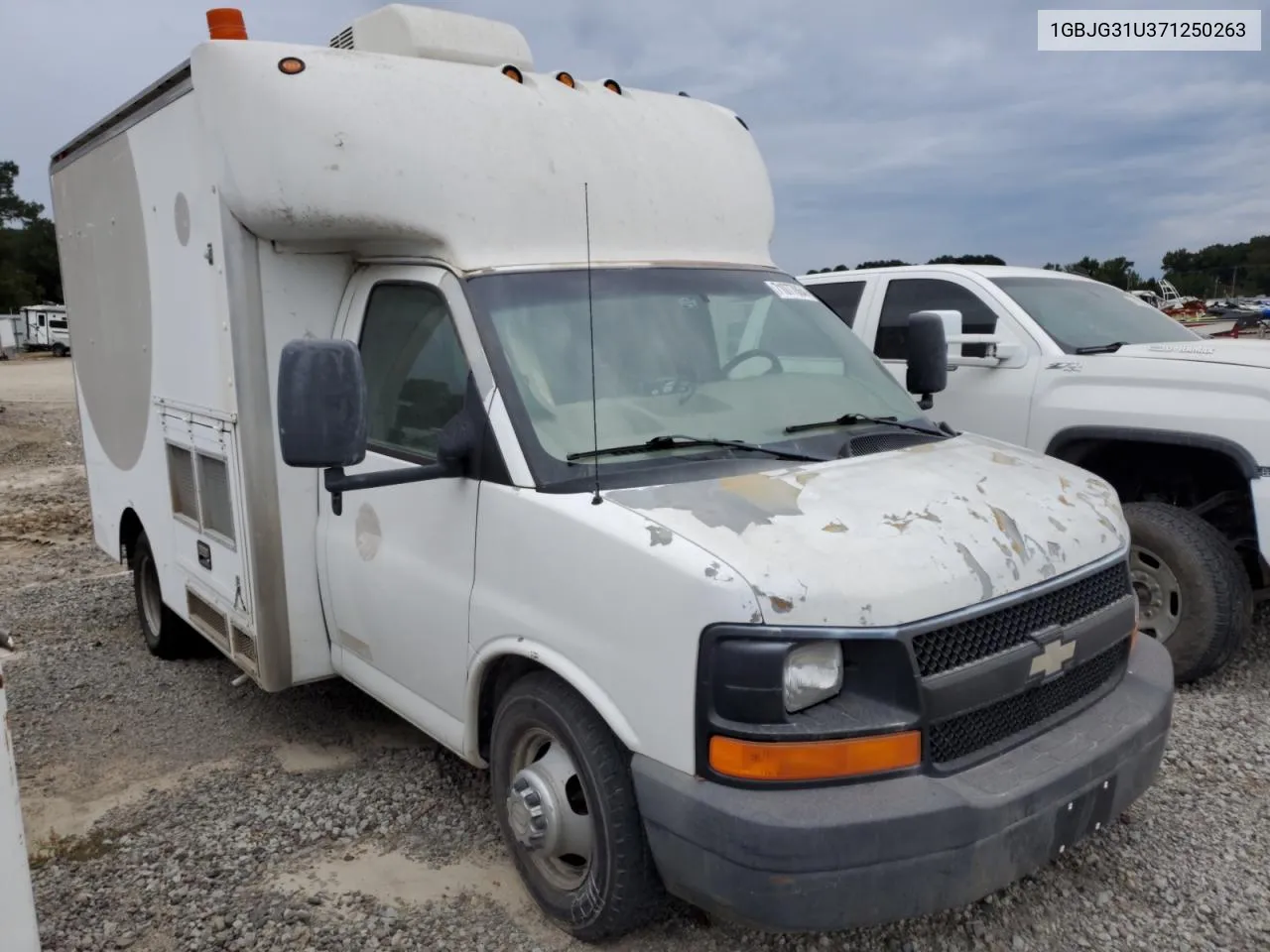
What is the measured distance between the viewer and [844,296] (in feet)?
23.0

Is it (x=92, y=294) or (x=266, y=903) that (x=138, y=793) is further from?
(x=92, y=294)

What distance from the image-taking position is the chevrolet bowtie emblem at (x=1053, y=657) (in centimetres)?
280

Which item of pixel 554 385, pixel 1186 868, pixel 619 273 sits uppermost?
pixel 619 273

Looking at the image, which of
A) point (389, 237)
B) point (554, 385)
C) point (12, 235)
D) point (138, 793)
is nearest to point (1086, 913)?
point (554, 385)

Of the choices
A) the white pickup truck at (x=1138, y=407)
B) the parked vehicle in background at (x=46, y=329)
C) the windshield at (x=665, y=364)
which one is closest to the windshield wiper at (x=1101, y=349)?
the white pickup truck at (x=1138, y=407)

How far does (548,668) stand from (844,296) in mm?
4697

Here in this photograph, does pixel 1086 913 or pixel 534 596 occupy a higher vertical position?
pixel 534 596

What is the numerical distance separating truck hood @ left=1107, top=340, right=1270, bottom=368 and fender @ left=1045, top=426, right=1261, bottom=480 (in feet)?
1.42

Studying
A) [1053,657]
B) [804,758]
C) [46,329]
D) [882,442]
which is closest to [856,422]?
[882,442]

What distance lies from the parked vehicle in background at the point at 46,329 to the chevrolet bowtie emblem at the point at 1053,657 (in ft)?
152

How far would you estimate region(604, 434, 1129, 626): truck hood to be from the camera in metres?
2.51

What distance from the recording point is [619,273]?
378cm

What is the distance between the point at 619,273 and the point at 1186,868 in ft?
9.40

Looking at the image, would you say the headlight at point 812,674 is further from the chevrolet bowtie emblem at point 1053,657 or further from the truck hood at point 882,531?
the chevrolet bowtie emblem at point 1053,657
